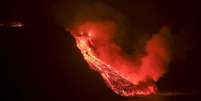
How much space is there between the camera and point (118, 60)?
23.7ft

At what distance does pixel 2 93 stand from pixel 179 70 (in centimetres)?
365

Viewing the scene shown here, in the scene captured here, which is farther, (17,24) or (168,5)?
(168,5)

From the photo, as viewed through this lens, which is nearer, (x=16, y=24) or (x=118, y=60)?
(x=16, y=24)

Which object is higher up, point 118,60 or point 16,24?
point 16,24

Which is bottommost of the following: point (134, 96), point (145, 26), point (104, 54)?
point (134, 96)

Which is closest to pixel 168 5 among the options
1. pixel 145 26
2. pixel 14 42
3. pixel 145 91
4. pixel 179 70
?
pixel 145 26

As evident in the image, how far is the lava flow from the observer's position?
20.1 ft

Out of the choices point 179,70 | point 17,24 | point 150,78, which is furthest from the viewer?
point 179,70

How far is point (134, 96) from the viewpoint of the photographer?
242 inches

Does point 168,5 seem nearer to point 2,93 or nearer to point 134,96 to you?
point 134,96

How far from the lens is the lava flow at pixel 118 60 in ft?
20.1

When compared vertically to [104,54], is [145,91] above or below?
below

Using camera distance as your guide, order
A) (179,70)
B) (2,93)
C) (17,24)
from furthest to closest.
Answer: (179,70), (17,24), (2,93)

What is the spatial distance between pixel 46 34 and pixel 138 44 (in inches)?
110
